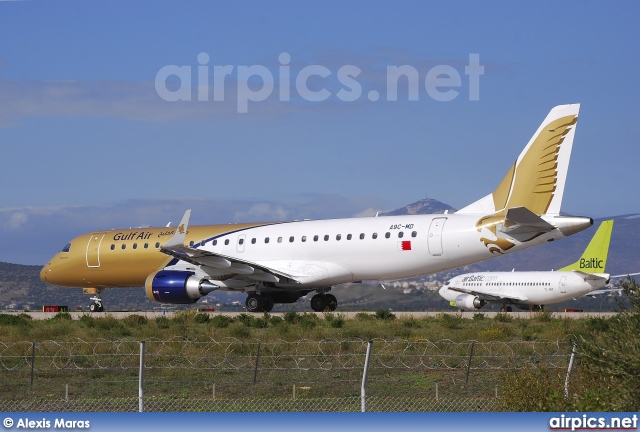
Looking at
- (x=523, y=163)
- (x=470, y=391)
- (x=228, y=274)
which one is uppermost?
(x=523, y=163)

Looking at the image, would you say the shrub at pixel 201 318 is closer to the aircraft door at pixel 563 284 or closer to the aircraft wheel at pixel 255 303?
the aircraft wheel at pixel 255 303

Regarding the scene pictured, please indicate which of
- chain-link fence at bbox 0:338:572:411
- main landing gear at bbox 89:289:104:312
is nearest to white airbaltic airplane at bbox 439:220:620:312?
main landing gear at bbox 89:289:104:312

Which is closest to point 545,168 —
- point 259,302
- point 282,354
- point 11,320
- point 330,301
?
point 330,301

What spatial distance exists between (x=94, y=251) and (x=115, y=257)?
1.29 metres

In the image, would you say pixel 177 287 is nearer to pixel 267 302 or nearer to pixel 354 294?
pixel 267 302

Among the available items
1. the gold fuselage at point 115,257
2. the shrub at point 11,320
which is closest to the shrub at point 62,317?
the shrub at point 11,320

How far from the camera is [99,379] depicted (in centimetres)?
1984

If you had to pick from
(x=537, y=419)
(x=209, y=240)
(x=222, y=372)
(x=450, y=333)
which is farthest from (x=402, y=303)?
(x=537, y=419)

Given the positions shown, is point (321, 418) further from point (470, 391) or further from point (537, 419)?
point (470, 391)

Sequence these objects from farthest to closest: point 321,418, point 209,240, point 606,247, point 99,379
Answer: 1. point 606,247
2. point 209,240
3. point 99,379
4. point 321,418

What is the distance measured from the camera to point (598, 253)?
53688 mm

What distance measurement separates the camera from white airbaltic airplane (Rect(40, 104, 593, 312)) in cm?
3198

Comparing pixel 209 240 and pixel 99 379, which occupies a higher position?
pixel 209 240

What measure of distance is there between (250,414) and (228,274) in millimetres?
28378
